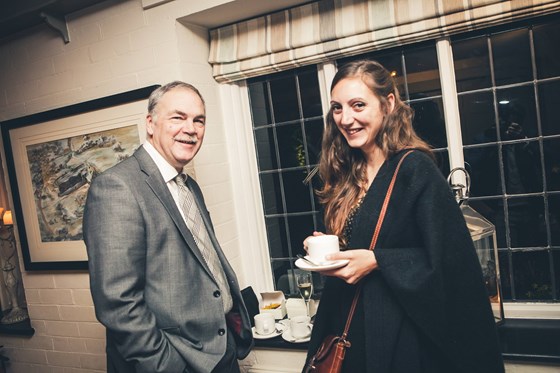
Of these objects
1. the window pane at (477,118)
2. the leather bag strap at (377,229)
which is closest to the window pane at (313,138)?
the window pane at (477,118)

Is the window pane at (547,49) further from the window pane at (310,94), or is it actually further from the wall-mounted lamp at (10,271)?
the wall-mounted lamp at (10,271)

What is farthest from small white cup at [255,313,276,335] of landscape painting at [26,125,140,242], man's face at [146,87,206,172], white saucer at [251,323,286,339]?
landscape painting at [26,125,140,242]

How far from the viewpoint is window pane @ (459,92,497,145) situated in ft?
6.49

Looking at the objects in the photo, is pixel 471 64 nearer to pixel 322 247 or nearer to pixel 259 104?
pixel 259 104

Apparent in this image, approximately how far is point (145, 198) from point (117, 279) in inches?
11.3

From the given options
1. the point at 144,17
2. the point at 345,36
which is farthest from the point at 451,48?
the point at 144,17

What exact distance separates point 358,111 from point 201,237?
2.57 feet

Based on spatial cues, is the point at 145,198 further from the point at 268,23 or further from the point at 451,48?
the point at 451,48

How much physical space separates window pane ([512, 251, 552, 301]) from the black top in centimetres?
97

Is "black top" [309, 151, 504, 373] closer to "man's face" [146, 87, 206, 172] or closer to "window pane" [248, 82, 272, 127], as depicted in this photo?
"man's face" [146, 87, 206, 172]

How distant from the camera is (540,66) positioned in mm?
1881

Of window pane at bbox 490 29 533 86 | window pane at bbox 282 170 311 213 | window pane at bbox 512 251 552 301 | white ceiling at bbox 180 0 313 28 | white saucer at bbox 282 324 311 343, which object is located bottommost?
white saucer at bbox 282 324 311 343

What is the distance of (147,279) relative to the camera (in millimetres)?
1384

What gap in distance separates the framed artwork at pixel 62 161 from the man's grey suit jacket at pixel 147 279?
849 mm
